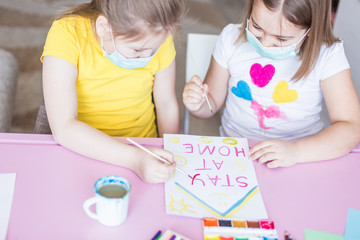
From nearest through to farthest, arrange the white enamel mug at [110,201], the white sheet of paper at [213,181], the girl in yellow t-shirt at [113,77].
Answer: the white enamel mug at [110,201] → the white sheet of paper at [213,181] → the girl in yellow t-shirt at [113,77]

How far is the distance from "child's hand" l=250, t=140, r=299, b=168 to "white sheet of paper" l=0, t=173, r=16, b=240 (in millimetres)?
558

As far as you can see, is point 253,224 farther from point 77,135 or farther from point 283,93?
point 283,93

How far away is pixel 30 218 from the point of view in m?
0.75

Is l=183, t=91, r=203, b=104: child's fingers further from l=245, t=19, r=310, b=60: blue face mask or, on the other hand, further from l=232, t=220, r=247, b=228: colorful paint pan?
l=232, t=220, r=247, b=228: colorful paint pan

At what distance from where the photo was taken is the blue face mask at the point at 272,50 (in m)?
1.13

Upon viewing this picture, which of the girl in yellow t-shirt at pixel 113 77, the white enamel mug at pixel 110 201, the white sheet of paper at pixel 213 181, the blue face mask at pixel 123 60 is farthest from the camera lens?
the blue face mask at pixel 123 60

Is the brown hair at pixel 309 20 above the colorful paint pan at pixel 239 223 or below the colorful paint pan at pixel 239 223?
above

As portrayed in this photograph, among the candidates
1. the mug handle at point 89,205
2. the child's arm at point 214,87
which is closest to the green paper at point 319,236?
the mug handle at point 89,205

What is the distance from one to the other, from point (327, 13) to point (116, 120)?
2.26ft

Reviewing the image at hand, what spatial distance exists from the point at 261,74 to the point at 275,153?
1.22ft

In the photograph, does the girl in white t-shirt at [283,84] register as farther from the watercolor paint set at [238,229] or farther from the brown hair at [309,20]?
the watercolor paint set at [238,229]

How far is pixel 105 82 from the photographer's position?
3.77ft

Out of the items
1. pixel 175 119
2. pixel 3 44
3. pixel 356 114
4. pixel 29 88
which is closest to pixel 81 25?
pixel 175 119

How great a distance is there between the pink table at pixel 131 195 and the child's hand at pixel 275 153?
0.06 feet
